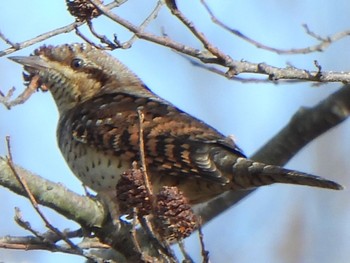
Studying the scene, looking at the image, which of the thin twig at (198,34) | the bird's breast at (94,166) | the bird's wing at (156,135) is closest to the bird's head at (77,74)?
the bird's wing at (156,135)

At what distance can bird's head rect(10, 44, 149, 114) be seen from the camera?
6230mm

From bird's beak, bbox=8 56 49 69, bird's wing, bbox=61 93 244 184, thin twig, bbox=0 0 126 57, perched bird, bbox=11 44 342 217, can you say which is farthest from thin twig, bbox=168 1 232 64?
bird's beak, bbox=8 56 49 69

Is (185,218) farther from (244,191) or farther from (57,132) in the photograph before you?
(57,132)

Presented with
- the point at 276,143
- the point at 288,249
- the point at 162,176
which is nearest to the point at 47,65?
the point at 162,176

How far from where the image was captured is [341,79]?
3.73 m

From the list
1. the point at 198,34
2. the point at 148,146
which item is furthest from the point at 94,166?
the point at 198,34

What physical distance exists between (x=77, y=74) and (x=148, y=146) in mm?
1310

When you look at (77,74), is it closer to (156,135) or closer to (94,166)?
(94,166)

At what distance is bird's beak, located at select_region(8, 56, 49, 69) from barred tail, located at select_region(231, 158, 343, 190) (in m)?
1.63

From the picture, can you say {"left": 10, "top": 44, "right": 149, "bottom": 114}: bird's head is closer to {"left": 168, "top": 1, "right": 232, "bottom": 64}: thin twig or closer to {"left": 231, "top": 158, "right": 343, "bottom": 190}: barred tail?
{"left": 231, "top": 158, "right": 343, "bottom": 190}: barred tail

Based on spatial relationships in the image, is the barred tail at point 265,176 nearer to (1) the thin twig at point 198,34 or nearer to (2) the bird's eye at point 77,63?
(1) the thin twig at point 198,34

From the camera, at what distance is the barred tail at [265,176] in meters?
4.43

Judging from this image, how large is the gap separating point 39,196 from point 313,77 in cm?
119

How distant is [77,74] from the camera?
638cm
